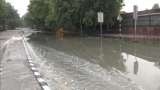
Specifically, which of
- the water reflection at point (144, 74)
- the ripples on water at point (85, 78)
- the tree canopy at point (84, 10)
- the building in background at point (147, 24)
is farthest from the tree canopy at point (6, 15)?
the water reflection at point (144, 74)

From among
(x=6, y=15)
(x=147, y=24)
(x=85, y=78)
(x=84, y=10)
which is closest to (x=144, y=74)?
(x=85, y=78)

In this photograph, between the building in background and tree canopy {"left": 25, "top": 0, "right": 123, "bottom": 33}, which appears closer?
the building in background

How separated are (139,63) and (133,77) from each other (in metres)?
4.11

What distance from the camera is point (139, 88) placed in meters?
9.41

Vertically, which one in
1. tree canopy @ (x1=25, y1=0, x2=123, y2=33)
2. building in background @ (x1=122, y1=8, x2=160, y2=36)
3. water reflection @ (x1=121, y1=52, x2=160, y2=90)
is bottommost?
water reflection @ (x1=121, y1=52, x2=160, y2=90)

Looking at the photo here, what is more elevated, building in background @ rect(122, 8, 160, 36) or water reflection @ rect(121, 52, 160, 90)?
building in background @ rect(122, 8, 160, 36)

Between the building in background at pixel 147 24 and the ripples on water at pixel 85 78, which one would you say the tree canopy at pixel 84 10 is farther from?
the ripples on water at pixel 85 78

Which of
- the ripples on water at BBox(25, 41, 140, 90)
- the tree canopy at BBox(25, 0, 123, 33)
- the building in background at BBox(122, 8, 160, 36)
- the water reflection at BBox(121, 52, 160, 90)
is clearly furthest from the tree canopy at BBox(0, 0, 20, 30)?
the water reflection at BBox(121, 52, 160, 90)

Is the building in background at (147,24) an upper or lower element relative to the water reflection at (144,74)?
upper

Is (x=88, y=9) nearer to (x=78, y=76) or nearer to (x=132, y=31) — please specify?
(x=132, y=31)

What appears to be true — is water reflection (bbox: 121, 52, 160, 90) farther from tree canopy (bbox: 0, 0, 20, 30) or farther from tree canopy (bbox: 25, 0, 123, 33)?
tree canopy (bbox: 0, 0, 20, 30)

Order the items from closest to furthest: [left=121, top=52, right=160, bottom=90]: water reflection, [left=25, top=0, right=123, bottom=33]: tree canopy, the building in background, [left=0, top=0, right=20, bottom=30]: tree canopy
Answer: [left=121, top=52, right=160, bottom=90]: water reflection < the building in background < [left=25, top=0, right=123, bottom=33]: tree canopy < [left=0, top=0, right=20, bottom=30]: tree canopy

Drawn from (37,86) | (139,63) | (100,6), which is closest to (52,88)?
(37,86)

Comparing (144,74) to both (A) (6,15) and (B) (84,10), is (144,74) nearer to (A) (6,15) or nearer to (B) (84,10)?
(B) (84,10)
